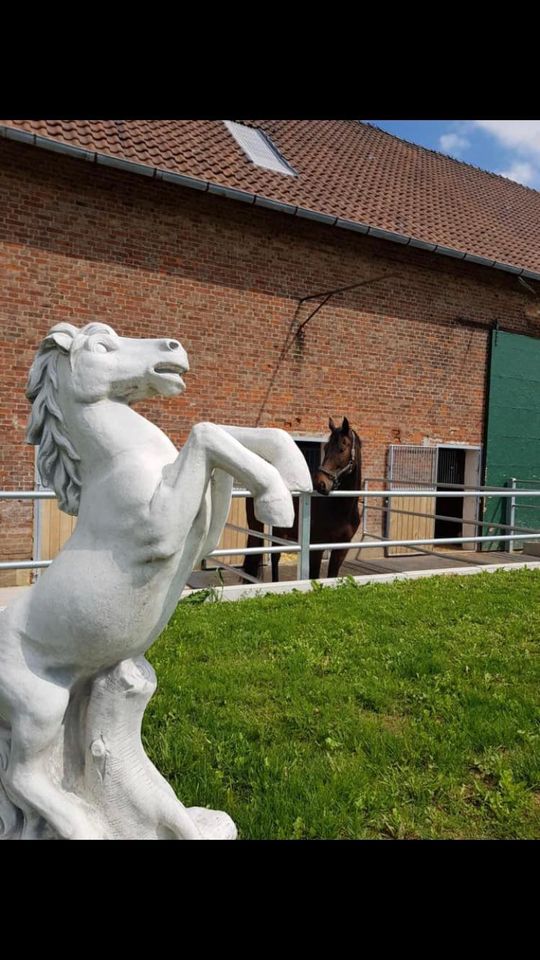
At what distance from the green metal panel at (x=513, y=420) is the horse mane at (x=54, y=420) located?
10.6 m

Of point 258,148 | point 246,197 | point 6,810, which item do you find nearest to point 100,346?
point 6,810

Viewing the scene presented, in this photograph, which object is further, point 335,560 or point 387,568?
point 387,568

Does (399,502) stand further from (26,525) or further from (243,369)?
(26,525)

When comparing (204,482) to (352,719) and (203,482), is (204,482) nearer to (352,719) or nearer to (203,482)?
(203,482)

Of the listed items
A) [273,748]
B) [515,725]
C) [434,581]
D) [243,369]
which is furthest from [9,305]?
[515,725]

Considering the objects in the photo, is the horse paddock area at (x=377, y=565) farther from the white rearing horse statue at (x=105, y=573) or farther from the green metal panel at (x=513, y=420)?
the white rearing horse statue at (x=105, y=573)

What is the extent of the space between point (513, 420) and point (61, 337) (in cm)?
1132

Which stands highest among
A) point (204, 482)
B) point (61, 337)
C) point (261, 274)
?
point (261, 274)

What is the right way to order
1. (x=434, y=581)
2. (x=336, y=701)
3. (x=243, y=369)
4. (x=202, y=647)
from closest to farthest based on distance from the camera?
1. (x=336, y=701)
2. (x=202, y=647)
3. (x=434, y=581)
4. (x=243, y=369)

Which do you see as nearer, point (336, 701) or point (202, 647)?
point (336, 701)

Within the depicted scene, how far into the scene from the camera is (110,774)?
6.06 ft

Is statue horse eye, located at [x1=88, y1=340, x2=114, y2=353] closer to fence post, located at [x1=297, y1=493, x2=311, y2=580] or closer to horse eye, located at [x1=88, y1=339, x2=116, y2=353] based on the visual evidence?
horse eye, located at [x1=88, y1=339, x2=116, y2=353]

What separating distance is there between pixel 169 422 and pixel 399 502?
422 cm

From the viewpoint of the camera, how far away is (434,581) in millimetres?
6844
